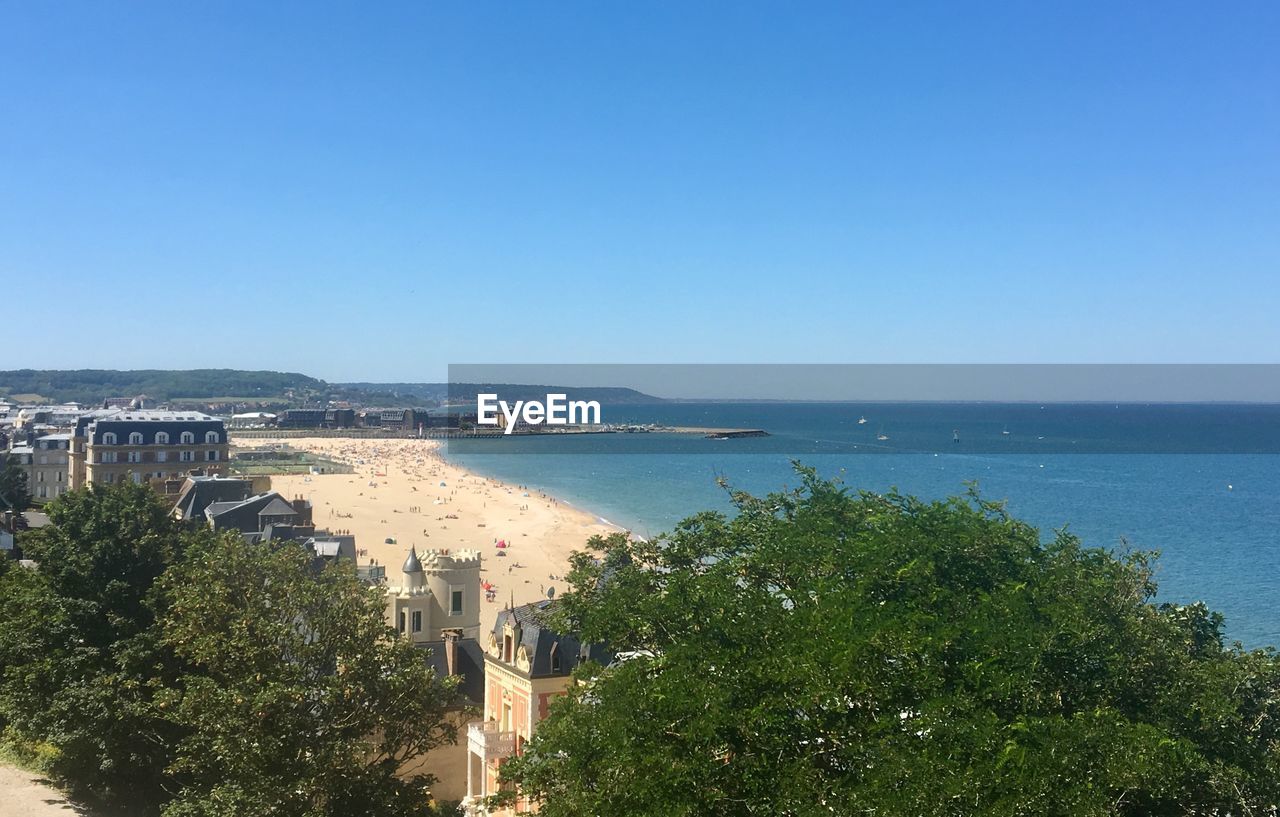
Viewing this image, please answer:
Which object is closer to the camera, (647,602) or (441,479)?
(647,602)

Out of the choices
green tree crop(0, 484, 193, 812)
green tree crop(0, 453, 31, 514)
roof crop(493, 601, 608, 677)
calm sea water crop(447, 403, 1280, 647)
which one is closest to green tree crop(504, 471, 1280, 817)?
roof crop(493, 601, 608, 677)

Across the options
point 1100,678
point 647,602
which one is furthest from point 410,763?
point 1100,678

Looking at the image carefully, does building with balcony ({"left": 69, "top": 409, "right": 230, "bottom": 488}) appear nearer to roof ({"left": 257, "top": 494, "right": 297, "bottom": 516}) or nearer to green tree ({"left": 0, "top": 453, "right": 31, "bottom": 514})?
green tree ({"left": 0, "top": 453, "right": 31, "bottom": 514})

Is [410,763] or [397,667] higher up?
[397,667]

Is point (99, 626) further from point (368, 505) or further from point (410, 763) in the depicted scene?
point (368, 505)

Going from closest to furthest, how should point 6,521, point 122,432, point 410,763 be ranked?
point 410,763
point 6,521
point 122,432

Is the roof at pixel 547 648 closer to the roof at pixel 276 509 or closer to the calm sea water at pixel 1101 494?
the calm sea water at pixel 1101 494
